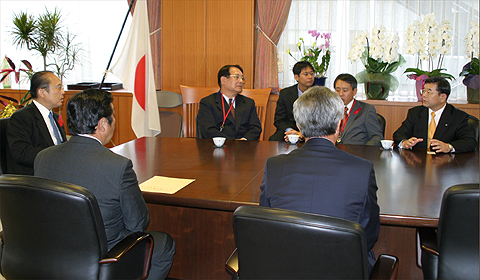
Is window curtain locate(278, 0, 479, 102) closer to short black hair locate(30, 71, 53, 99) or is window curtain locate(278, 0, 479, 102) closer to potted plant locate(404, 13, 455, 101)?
potted plant locate(404, 13, 455, 101)

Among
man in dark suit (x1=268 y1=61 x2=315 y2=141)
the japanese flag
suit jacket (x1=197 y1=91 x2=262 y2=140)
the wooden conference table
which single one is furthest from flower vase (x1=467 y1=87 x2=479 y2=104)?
the japanese flag

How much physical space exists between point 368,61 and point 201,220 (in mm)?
2835

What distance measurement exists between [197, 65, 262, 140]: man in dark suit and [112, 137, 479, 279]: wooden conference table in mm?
810

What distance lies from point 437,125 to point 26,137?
118 inches

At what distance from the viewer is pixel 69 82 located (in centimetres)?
581

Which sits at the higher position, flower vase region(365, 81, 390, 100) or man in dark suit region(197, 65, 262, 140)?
flower vase region(365, 81, 390, 100)

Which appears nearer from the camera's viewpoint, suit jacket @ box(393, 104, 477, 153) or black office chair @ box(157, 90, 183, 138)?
suit jacket @ box(393, 104, 477, 153)

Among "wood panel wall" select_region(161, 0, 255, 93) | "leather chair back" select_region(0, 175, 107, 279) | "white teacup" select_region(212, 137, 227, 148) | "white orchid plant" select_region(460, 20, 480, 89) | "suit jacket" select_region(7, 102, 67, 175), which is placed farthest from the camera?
"wood panel wall" select_region(161, 0, 255, 93)

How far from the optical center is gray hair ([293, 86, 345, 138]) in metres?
1.61

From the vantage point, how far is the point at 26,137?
279cm

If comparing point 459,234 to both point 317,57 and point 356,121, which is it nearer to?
point 356,121

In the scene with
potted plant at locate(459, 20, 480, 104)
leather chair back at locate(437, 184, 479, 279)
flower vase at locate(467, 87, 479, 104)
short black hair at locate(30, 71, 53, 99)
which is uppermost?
potted plant at locate(459, 20, 480, 104)

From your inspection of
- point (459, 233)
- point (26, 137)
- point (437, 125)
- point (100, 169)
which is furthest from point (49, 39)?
point (459, 233)

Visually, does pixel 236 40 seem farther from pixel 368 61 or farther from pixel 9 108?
pixel 9 108
